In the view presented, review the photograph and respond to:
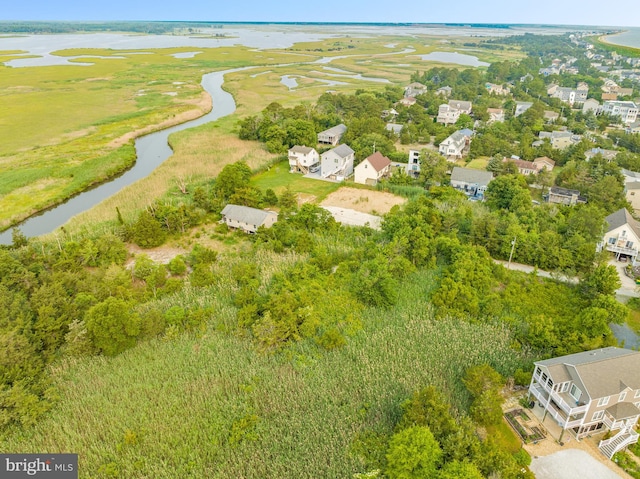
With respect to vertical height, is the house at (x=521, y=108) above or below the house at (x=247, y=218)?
above

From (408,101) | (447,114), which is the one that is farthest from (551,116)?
(408,101)

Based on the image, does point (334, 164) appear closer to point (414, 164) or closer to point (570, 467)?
point (414, 164)

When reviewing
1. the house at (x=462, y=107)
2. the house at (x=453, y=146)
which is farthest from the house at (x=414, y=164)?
the house at (x=462, y=107)

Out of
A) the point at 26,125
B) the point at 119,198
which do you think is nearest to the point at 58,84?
the point at 26,125

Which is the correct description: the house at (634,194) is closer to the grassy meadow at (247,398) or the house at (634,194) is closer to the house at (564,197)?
the house at (564,197)

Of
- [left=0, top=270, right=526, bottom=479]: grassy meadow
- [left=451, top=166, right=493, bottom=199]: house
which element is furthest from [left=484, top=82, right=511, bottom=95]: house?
[left=0, top=270, right=526, bottom=479]: grassy meadow

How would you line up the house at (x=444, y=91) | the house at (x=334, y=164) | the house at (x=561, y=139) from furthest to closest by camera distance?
the house at (x=444, y=91) < the house at (x=561, y=139) < the house at (x=334, y=164)
